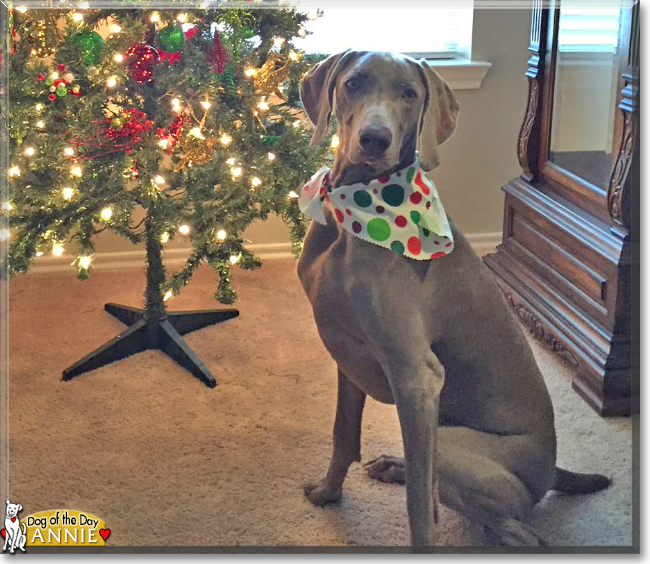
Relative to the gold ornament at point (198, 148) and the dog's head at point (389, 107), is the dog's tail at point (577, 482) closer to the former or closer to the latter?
the dog's head at point (389, 107)

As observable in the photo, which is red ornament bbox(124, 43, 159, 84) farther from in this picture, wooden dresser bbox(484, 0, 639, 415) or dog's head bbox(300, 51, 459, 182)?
wooden dresser bbox(484, 0, 639, 415)

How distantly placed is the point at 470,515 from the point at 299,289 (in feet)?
4.31

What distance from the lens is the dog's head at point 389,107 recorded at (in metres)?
1.21

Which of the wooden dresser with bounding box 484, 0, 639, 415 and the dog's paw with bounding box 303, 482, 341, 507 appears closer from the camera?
the dog's paw with bounding box 303, 482, 341, 507

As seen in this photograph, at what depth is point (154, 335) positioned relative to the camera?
231cm

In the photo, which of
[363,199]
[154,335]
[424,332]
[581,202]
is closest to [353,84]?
[363,199]

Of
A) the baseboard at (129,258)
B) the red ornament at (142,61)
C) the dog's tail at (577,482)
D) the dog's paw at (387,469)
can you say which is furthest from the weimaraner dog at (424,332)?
the baseboard at (129,258)

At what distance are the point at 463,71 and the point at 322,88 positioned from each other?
0.98 metres

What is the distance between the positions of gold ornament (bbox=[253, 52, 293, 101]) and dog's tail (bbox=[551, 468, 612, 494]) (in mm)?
1070

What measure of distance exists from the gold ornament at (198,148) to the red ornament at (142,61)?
17cm

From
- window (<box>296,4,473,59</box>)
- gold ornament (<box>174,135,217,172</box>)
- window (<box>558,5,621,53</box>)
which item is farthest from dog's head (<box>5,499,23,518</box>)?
window (<box>558,5,621,53</box>)

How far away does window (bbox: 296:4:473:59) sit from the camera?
217 cm

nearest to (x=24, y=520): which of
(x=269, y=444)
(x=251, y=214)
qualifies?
(x=269, y=444)

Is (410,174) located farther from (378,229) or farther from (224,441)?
(224,441)
